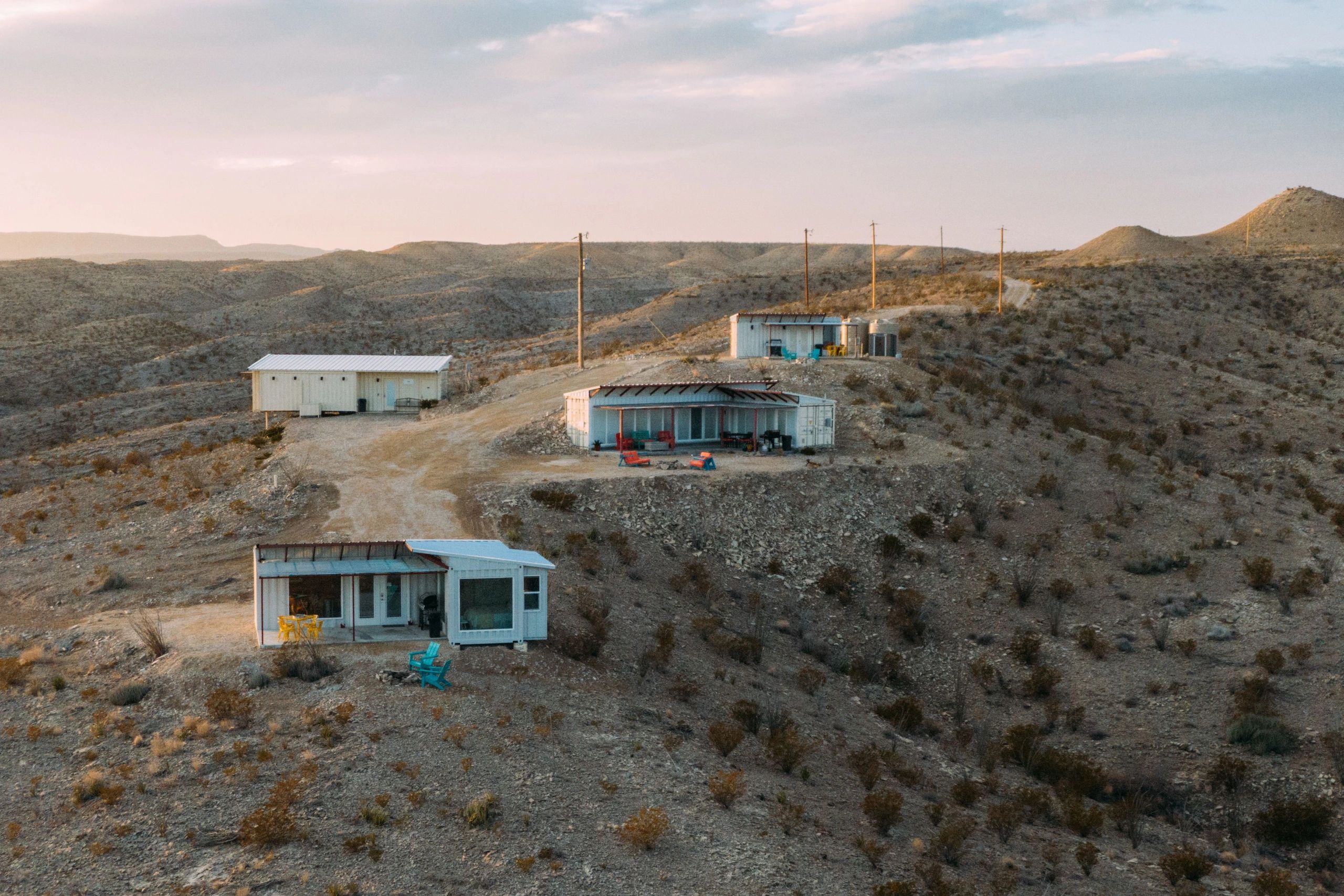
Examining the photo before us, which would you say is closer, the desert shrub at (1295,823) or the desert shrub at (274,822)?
the desert shrub at (274,822)

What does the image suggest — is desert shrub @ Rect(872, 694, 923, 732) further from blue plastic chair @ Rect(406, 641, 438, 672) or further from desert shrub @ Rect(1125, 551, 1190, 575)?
desert shrub @ Rect(1125, 551, 1190, 575)

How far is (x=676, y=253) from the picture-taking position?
653ft

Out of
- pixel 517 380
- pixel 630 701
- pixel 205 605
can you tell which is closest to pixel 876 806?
pixel 630 701

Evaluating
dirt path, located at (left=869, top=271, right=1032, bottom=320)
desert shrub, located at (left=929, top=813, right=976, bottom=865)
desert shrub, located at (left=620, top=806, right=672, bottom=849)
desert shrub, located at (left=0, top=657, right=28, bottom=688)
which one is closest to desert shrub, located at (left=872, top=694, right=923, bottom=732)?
desert shrub, located at (left=929, top=813, right=976, bottom=865)

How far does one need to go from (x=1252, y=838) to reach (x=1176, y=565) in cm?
1372

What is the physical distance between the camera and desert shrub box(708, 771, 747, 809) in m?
17.3

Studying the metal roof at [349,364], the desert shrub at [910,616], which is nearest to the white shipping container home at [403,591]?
the desert shrub at [910,616]

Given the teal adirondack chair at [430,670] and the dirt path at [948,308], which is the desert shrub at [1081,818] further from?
the dirt path at [948,308]

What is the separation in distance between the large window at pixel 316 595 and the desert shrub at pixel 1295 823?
1911 centimetres

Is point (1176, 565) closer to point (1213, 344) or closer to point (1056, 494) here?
point (1056, 494)

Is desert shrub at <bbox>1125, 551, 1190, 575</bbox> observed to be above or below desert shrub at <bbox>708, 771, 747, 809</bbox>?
above

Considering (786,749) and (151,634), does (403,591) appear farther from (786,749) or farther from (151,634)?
(786,749)

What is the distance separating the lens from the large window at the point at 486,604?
73.8 feet

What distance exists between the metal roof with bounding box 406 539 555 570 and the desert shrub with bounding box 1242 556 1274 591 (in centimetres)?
2066
